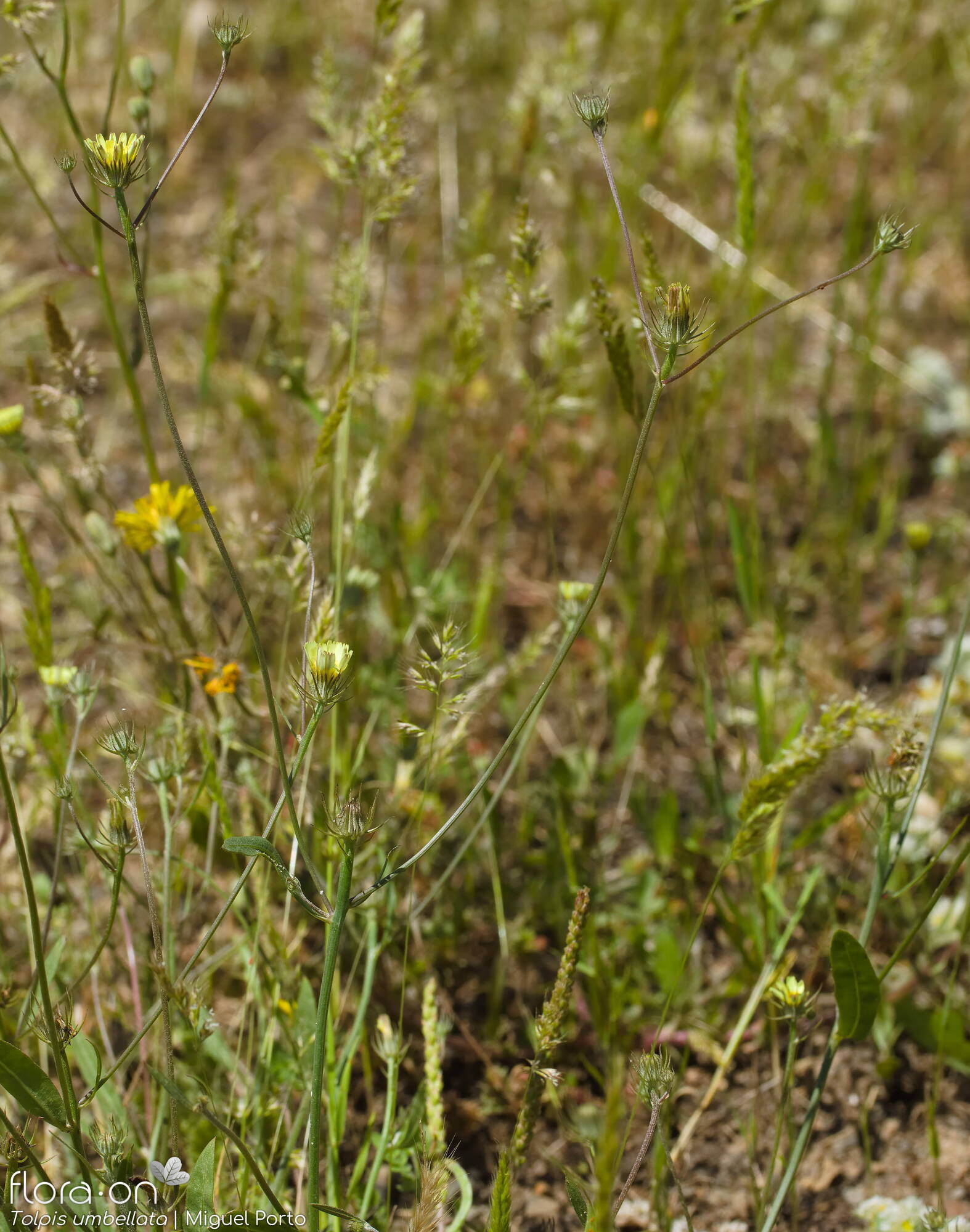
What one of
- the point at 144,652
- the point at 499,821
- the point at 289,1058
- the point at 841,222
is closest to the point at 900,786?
the point at 499,821

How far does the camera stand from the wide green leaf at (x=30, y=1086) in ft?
3.17

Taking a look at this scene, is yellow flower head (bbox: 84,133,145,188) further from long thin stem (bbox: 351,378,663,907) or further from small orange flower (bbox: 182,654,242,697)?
small orange flower (bbox: 182,654,242,697)

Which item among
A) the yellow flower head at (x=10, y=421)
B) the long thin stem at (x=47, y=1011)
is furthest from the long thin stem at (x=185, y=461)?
the yellow flower head at (x=10, y=421)

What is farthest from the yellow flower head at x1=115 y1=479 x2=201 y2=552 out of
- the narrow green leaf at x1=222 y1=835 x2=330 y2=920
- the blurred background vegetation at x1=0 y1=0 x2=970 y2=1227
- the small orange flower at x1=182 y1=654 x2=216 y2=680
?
the narrow green leaf at x1=222 y1=835 x2=330 y2=920

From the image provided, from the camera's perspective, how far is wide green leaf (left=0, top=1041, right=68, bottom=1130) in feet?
3.17

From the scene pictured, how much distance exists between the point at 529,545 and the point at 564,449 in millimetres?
298

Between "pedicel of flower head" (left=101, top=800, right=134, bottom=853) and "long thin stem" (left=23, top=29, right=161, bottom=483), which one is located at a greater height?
"long thin stem" (left=23, top=29, right=161, bottom=483)

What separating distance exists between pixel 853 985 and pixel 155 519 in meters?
1.12

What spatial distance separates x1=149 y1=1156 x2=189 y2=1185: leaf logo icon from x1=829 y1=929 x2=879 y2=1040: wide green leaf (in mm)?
711

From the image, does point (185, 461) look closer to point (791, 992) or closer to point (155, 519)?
point (155, 519)

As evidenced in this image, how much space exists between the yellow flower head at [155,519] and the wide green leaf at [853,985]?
39.9 inches

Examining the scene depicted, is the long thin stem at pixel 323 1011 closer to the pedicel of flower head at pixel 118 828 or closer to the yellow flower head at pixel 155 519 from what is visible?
the pedicel of flower head at pixel 118 828

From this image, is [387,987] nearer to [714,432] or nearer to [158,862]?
[158,862]

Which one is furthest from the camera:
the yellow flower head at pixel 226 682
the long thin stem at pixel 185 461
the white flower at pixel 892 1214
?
the yellow flower head at pixel 226 682
